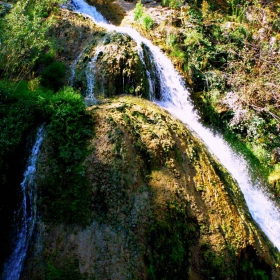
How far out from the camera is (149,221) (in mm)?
4020

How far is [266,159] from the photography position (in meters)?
8.24

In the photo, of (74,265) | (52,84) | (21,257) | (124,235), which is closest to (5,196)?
(21,257)

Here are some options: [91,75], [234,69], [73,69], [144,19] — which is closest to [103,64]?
[91,75]

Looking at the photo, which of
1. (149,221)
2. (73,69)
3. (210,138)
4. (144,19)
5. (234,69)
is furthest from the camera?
(144,19)

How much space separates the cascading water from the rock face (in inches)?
53.7

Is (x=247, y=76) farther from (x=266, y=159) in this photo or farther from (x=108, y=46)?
(x=108, y=46)

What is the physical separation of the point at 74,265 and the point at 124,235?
A: 79cm

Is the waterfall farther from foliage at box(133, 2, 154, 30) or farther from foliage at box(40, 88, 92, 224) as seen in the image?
foliage at box(133, 2, 154, 30)

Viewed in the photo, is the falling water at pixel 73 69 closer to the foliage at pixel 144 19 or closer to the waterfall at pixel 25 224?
the waterfall at pixel 25 224

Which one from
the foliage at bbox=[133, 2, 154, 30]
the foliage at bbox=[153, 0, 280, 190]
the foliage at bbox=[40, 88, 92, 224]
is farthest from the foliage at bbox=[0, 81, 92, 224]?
the foliage at bbox=[133, 2, 154, 30]

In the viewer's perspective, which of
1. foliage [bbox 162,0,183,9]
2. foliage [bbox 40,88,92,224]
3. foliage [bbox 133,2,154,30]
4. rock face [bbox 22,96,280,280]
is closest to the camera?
rock face [bbox 22,96,280,280]

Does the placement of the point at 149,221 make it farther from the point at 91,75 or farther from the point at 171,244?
the point at 91,75

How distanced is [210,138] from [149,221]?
4898mm

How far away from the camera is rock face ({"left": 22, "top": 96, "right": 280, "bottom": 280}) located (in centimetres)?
381
